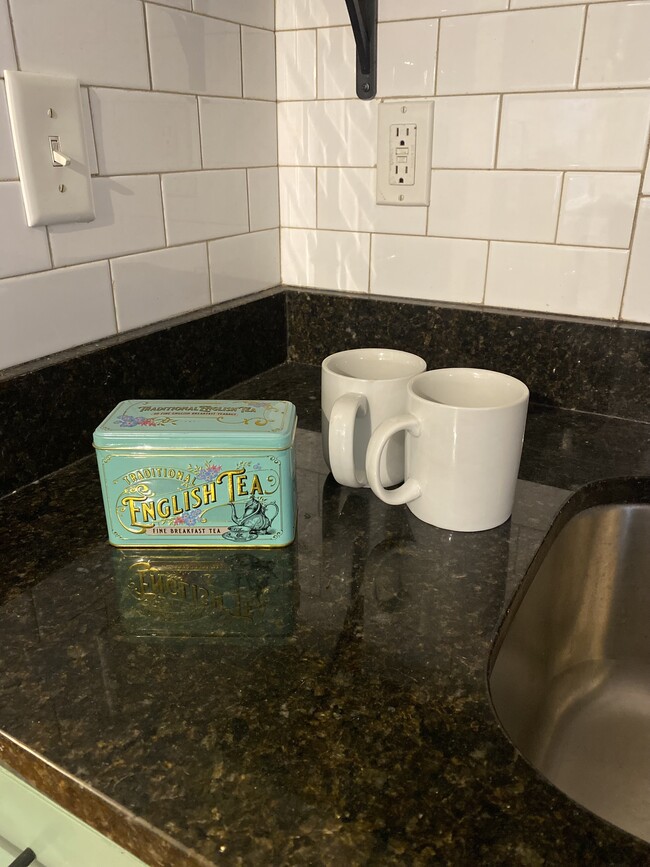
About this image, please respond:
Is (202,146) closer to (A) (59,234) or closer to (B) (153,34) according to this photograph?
(B) (153,34)

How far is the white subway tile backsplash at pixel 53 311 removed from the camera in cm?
64

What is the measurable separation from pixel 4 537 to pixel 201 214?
44 cm

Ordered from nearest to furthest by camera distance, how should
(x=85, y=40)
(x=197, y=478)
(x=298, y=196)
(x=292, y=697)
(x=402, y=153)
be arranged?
(x=292, y=697) → (x=197, y=478) → (x=85, y=40) → (x=402, y=153) → (x=298, y=196)

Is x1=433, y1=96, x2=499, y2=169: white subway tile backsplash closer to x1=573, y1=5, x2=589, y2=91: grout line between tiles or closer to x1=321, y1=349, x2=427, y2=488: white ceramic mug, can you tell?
x1=573, y1=5, x2=589, y2=91: grout line between tiles

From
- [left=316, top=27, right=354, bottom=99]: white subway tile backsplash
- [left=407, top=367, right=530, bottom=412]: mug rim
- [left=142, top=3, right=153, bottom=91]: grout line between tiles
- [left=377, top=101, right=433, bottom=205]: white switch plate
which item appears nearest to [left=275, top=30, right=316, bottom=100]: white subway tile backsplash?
[left=316, top=27, right=354, bottom=99]: white subway tile backsplash

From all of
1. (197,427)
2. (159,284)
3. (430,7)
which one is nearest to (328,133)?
(430,7)

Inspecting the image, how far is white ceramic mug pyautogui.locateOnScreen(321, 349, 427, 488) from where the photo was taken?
597 mm

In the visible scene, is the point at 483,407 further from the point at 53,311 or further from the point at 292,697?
the point at 53,311

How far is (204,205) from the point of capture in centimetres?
83

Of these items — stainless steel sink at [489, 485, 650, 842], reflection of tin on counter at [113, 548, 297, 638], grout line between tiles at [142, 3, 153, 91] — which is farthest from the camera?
grout line between tiles at [142, 3, 153, 91]

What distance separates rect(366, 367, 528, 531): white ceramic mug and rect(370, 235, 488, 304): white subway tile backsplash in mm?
282

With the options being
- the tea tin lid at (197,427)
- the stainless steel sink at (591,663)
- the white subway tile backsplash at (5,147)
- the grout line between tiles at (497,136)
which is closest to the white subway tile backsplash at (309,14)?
the grout line between tiles at (497,136)

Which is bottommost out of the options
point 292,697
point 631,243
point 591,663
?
point 591,663

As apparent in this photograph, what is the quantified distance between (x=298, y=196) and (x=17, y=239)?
0.44 m
